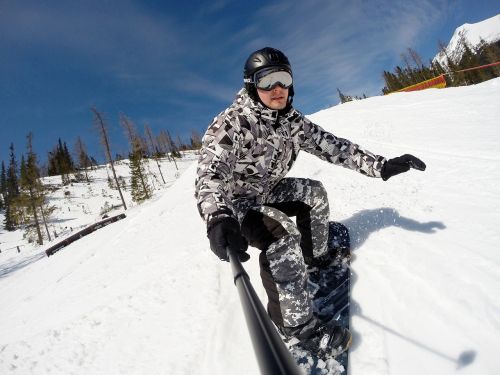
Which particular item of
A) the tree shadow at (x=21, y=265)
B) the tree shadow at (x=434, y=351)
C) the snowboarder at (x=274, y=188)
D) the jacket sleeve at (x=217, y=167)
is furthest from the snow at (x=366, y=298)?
the tree shadow at (x=21, y=265)

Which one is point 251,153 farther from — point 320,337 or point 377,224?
point 377,224

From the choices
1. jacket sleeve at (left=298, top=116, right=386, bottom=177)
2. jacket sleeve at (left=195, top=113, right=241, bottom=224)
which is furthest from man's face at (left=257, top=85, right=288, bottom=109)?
jacket sleeve at (left=298, top=116, right=386, bottom=177)

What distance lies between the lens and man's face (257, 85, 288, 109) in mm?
2738

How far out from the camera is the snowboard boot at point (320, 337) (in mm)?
2088

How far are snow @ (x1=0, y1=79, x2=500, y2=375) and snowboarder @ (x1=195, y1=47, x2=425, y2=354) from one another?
1.45ft

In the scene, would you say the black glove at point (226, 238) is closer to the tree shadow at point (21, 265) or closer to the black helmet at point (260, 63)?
the black helmet at point (260, 63)

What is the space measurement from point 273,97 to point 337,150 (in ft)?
3.70

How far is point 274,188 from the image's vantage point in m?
3.20

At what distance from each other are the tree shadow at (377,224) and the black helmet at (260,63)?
6.94 ft

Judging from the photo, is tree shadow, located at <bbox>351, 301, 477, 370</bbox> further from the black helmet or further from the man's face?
the black helmet

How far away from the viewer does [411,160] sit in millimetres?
3037

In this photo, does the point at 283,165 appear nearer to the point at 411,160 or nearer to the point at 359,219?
the point at 411,160

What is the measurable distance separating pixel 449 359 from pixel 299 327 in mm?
915

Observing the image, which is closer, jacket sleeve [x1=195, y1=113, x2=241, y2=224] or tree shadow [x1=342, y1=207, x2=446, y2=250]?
jacket sleeve [x1=195, y1=113, x2=241, y2=224]
